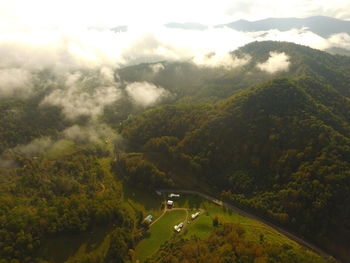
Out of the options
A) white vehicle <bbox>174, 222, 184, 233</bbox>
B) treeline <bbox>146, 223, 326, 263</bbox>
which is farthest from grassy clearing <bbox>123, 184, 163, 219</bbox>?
treeline <bbox>146, 223, 326, 263</bbox>

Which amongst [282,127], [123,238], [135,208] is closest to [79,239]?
[123,238]

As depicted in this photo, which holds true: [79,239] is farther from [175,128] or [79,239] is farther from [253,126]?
[253,126]

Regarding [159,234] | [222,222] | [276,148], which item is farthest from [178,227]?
[276,148]

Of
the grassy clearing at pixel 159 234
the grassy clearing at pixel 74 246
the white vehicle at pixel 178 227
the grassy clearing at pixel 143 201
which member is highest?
the grassy clearing at pixel 74 246

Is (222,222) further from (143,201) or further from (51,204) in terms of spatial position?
(51,204)

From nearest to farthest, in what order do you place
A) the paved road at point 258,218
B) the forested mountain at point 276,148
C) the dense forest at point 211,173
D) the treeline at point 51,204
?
the treeline at point 51,204 → the dense forest at point 211,173 → the paved road at point 258,218 → the forested mountain at point 276,148

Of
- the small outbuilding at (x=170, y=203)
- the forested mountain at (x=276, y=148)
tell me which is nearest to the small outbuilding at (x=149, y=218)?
the small outbuilding at (x=170, y=203)

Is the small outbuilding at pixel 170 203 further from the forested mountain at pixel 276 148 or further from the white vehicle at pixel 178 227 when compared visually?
the forested mountain at pixel 276 148
